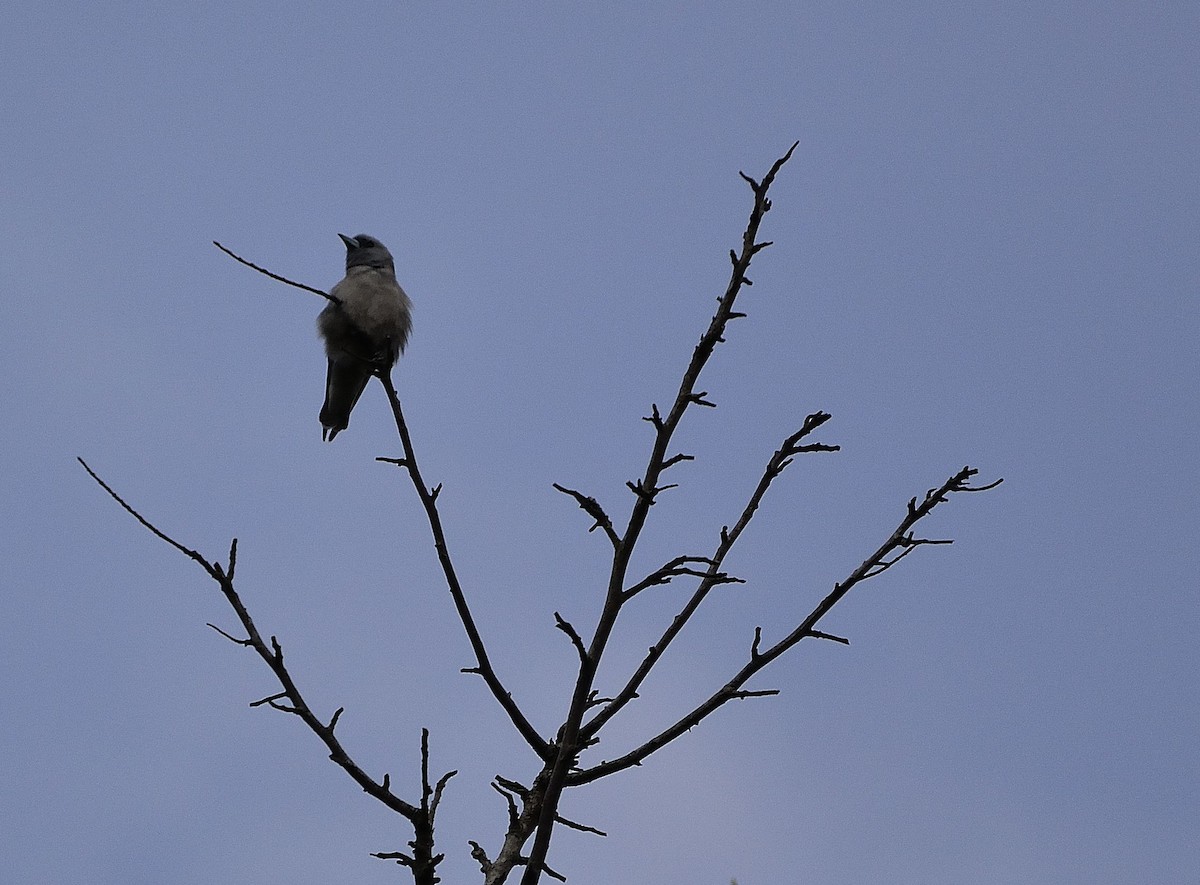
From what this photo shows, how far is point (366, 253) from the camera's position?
8.05 m

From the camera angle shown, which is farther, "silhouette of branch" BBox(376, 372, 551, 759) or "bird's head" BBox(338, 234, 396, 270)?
"bird's head" BBox(338, 234, 396, 270)

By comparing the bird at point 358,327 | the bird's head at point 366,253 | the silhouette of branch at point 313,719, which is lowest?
the silhouette of branch at point 313,719

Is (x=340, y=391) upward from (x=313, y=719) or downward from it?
upward

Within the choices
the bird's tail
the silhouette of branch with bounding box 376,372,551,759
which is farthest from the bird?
the silhouette of branch with bounding box 376,372,551,759

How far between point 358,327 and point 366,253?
149 cm

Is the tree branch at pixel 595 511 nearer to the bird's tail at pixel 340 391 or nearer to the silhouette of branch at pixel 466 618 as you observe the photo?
the silhouette of branch at pixel 466 618

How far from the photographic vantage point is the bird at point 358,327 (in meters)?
6.79

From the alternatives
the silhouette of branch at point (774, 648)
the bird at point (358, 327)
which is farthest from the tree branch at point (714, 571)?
the bird at point (358, 327)

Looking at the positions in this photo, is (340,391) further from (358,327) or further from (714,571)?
(714,571)

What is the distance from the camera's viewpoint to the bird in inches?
267

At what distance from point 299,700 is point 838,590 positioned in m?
1.69

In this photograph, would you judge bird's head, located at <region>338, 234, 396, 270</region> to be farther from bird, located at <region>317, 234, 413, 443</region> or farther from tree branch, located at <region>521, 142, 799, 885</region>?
tree branch, located at <region>521, 142, 799, 885</region>

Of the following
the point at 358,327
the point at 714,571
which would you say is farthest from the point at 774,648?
the point at 358,327

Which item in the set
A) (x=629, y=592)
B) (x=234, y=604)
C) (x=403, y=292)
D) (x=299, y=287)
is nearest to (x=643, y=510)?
(x=629, y=592)
